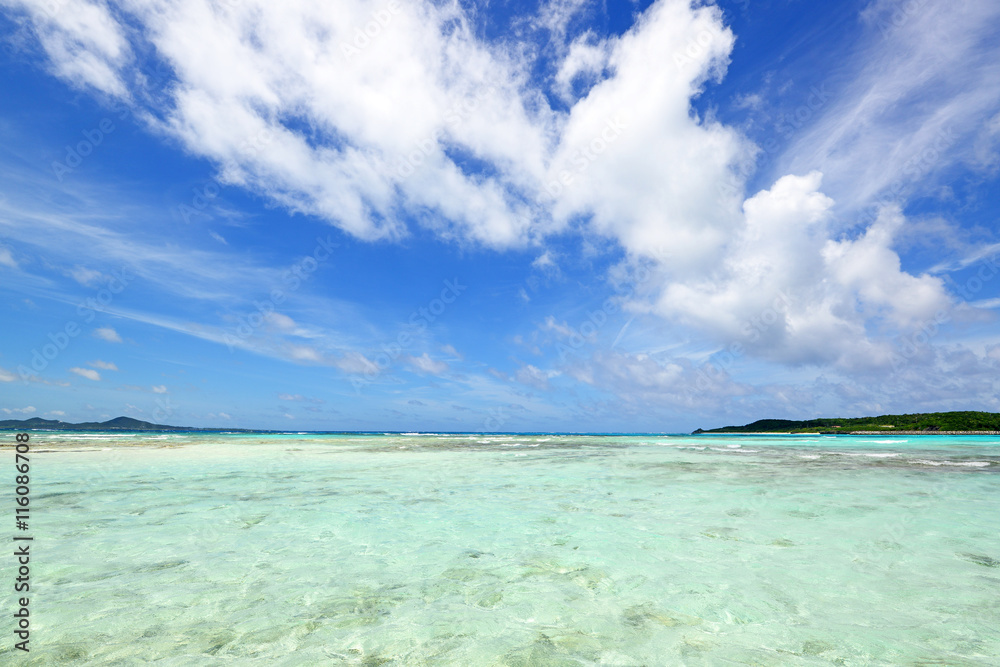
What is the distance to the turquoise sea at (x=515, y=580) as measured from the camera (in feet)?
14.5

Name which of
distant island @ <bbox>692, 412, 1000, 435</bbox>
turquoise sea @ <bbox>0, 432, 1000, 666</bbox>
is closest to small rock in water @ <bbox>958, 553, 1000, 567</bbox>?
turquoise sea @ <bbox>0, 432, 1000, 666</bbox>

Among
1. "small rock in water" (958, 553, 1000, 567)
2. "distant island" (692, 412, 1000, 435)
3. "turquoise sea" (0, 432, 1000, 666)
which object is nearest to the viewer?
"turquoise sea" (0, 432, 1000, 666)

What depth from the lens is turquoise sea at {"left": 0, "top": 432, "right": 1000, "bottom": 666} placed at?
14.5 feet

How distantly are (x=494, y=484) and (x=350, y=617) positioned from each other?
36.7 ft

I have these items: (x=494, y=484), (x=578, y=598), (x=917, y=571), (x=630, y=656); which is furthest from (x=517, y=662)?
(x=494, y=484)

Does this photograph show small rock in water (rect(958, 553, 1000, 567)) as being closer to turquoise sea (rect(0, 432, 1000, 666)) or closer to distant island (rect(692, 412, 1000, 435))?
turquoise sea (rect(0, 432, 1000, 666))

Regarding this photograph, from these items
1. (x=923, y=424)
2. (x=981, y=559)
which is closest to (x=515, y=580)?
(x=981, y=559)

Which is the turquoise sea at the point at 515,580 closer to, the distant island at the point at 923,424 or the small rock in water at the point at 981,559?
the small rock in water at the point at 981,559

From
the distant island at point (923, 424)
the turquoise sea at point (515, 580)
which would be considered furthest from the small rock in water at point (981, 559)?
the distant island at point (923, 424)

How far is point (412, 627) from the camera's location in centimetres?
485

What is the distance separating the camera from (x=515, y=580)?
630 cm

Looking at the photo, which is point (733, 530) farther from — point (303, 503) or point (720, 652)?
point (303, 503)

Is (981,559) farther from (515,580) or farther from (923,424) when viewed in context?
(923,424)

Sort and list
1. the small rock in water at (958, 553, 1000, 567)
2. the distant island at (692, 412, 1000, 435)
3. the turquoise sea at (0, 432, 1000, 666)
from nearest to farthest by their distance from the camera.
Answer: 1. the turquoise sea at (0, 432, 1000, 666)
2. the small rock in water at (958, 553, 1000, 567)
3. the distant island at (692, 412, 1000, 435)
